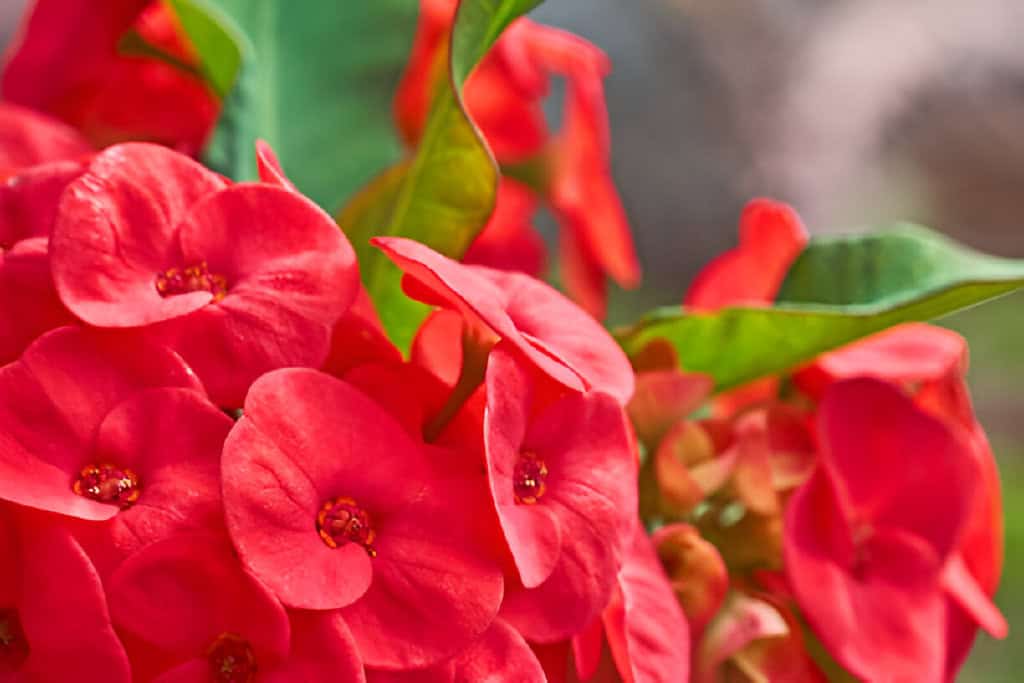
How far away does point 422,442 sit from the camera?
0.86ft

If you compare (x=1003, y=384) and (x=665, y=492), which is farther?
(x=1003, y=384)

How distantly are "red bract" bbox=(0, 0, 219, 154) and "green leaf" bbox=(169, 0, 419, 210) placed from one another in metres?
0.03

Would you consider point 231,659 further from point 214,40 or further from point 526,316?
point 214,40

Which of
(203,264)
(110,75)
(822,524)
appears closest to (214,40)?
(110,75)

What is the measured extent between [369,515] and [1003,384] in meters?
1.13

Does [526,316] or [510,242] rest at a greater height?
[526,316]

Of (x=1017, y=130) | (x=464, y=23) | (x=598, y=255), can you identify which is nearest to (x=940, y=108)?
(x=1017, y=130)

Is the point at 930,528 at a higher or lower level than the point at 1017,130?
higher

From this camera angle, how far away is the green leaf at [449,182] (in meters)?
0.32

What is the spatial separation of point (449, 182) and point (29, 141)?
0.58ft

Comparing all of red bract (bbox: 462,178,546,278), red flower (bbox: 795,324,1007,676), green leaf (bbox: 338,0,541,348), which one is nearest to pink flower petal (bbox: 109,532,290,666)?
green leaf (bbox: 338,0,541,348)

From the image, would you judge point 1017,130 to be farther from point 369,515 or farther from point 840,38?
point 369,515

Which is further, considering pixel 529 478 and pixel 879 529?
pixel 879 529

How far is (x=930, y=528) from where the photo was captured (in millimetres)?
362
